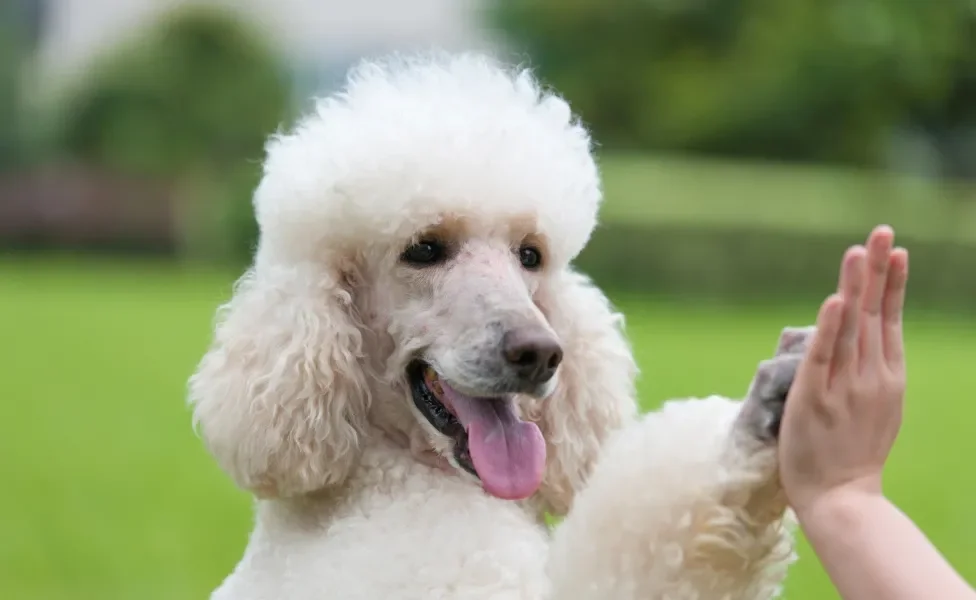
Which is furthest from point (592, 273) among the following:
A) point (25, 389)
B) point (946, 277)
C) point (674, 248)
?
point (25, 389)

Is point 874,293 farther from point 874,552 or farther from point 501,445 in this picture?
point 501,445

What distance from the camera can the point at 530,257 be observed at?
5.24 feet

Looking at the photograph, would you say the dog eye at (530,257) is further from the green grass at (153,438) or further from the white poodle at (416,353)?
the green grass at (153,438)

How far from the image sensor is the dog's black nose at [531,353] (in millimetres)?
1418

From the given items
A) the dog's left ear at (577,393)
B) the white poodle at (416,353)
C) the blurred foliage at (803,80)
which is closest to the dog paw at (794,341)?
the white poodle at (416,353)

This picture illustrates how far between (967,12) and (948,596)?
56.0 ft

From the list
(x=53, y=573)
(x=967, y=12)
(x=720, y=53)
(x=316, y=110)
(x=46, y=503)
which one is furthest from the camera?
(x=720, y=53)

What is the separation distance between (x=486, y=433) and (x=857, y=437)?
0.55 m

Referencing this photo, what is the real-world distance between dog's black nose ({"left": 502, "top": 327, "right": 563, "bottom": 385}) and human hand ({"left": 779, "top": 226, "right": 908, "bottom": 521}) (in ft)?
1.43

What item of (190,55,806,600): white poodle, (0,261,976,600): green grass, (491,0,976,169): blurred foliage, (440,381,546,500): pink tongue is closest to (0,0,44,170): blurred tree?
(0,261,976,600): green grass

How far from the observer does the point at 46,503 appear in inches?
144

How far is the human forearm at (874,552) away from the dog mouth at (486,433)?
45cm

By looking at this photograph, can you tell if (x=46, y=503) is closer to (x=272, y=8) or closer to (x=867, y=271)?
(x=867, y=271)

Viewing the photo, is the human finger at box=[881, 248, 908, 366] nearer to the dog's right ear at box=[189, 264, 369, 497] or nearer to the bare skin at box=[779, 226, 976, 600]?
the bare skin at box=[779, 226, 976, 600]
